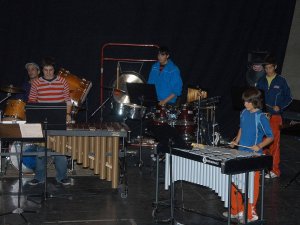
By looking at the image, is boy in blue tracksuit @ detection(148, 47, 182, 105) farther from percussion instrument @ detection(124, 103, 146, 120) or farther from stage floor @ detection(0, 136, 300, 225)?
stage floor @ detection(0, 136, 300, 225)

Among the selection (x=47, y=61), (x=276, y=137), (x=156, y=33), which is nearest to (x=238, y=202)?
(x=276, y=137)

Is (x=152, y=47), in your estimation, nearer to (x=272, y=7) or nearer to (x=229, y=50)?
(x=229, y=50)

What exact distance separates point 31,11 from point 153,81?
3150mm

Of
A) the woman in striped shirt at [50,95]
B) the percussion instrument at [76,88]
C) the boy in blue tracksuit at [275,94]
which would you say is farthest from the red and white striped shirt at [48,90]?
the boy in blue tracksuit at [275,94]

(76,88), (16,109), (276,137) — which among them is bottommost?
(276,137)

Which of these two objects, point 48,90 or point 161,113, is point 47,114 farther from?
point 161,113

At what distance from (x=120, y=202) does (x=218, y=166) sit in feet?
7.63

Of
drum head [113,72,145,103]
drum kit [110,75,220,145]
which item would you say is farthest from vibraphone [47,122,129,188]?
drum head [113,72,145,103]

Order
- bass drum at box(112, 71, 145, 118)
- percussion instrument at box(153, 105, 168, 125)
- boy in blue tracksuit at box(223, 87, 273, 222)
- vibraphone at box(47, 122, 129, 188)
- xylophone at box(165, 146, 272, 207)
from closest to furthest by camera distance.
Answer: xylophone at box(165, 146, 272, 207) < boy in blue tracksuit at box(223, 87, 273, 222) < vibraphone at box(47, 122, 129, 188) < percussion instrument at box(153, 105, 168, 125) < bass drum at box(112, 71, 145, 118)

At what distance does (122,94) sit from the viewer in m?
12.2

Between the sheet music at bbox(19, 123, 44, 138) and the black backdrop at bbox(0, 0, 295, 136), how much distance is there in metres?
5.22

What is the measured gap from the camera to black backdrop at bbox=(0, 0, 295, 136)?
42.2ft

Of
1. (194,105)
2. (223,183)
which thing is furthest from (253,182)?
(194,105)

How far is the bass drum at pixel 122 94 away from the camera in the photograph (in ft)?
39.1
